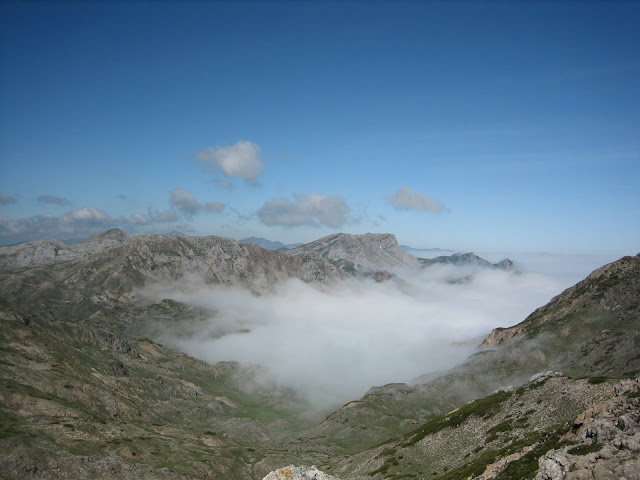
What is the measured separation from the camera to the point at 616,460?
40.9 m

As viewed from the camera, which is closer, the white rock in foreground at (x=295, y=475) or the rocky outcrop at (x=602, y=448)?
the rocky outcrop at (x=602, y=448)

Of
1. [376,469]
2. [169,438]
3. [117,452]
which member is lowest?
[169,438]

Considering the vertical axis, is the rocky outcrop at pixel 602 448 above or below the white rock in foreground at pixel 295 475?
above

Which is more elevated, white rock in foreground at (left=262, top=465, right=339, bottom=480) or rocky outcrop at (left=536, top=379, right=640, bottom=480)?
rocky outcrop at (left=536, top=379, right=640, bottom=480)

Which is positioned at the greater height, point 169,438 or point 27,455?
point 27,455

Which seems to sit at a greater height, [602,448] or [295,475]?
[602,448]

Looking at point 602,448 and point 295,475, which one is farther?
point 295,475

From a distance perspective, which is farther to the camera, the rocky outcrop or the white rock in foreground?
the white rock in foreground

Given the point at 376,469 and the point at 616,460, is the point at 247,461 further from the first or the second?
the point at 616,460

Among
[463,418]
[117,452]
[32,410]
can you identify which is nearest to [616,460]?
[463,418]

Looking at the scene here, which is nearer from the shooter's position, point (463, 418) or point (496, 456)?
point (496, 456)

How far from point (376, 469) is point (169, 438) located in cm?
11965

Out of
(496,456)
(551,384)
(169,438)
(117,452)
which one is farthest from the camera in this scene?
(169,438)

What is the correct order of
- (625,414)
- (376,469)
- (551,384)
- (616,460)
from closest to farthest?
(616,460)
(625,414)
(551,384)
(376,469)
